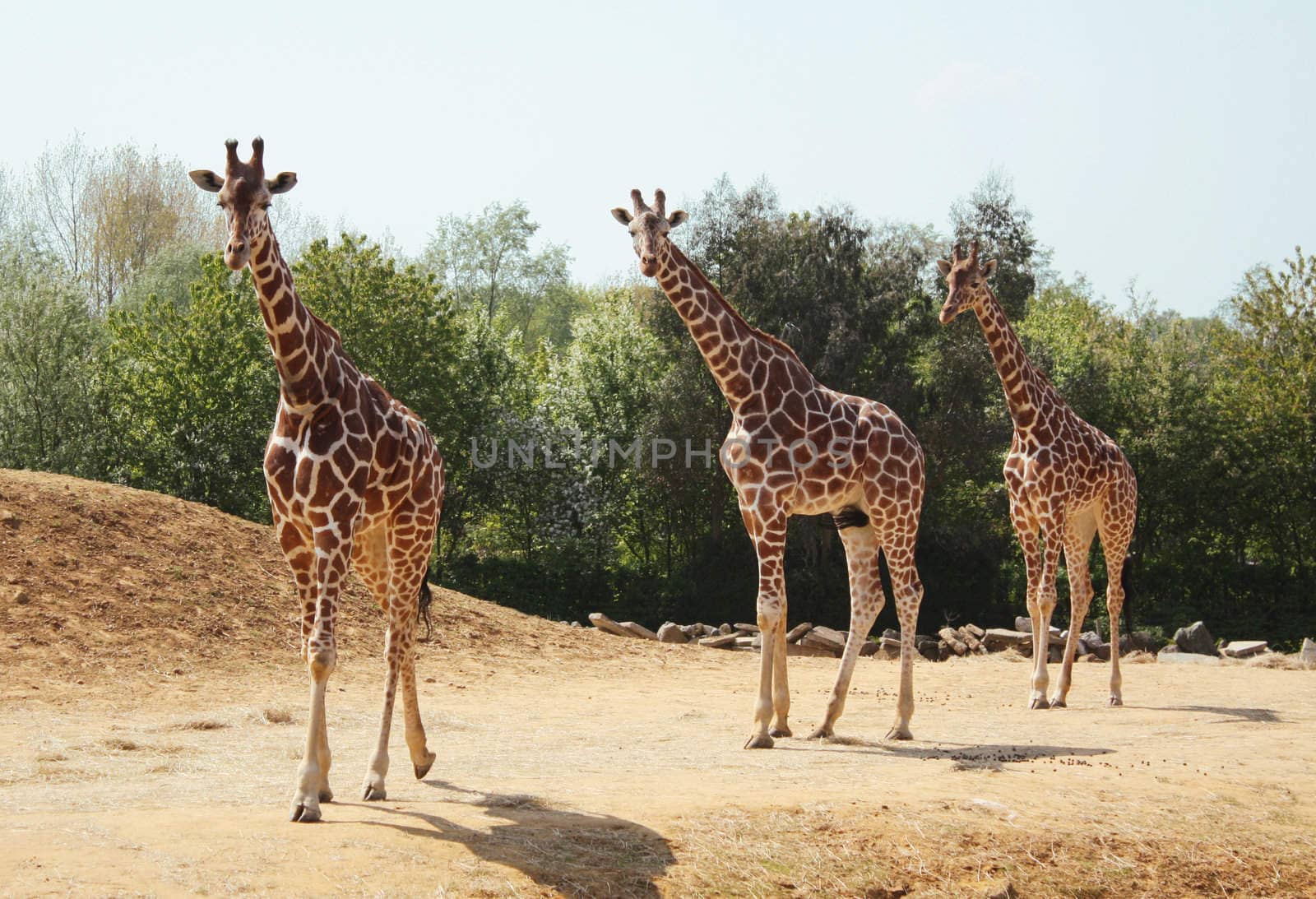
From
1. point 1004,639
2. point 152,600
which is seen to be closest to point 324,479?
point 152,600

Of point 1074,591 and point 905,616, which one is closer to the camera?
point 905,616

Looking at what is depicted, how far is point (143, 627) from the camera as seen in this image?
1423cm

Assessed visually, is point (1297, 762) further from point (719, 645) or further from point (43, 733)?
point (719, 645)

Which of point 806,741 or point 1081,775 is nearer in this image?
point 1081,775

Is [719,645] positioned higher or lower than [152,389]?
lower

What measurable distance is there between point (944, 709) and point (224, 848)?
28.0 ft

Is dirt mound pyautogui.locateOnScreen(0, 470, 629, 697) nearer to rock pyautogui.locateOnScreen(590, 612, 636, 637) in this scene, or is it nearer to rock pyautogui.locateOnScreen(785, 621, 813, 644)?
rock pyautogui.locateOnScreen(590, 612, 636, 637)

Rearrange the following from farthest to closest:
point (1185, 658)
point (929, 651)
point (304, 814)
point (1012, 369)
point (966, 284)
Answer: point (929, 651) < point (1185, 658) < point (1012, 369) < point (966, 284) < point (304, 814)

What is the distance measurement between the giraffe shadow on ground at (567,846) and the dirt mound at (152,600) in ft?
23.7

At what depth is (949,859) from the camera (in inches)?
273

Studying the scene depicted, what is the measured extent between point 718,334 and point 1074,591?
5587 millimetres

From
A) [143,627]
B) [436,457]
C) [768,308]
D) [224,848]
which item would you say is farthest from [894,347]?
[224,848]

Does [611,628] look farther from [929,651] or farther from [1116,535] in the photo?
[1116,535]

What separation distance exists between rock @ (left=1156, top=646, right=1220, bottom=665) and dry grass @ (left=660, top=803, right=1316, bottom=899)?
11.1m
